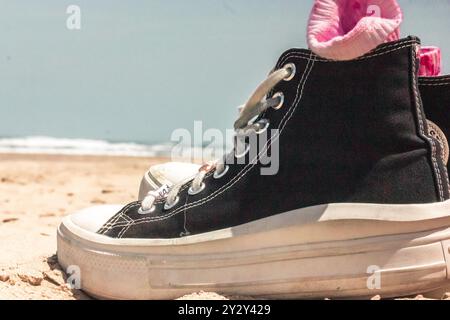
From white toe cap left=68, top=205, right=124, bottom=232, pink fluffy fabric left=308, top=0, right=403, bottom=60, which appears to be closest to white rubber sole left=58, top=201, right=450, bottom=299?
white toe cap left=68, top=205, right=124, bottom=232

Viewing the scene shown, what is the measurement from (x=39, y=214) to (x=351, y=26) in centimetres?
200

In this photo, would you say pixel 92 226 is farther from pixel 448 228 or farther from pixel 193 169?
pixel 448 228

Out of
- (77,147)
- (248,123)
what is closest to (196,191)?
(248,123)

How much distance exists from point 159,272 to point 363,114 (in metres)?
0.61

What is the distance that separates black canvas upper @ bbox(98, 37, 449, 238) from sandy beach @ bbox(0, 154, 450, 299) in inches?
11.7

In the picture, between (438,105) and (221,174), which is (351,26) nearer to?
(438,105)

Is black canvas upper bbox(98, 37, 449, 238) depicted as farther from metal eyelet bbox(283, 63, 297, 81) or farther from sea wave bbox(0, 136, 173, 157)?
sea wave bbox(0, 136, 173, 157)

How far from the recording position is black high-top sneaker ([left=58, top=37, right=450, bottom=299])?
146 cm

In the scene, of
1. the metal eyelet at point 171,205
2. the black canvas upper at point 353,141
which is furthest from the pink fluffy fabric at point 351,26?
the metal eyelet at point 171,205

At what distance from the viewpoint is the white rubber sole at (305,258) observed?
1456 mm
